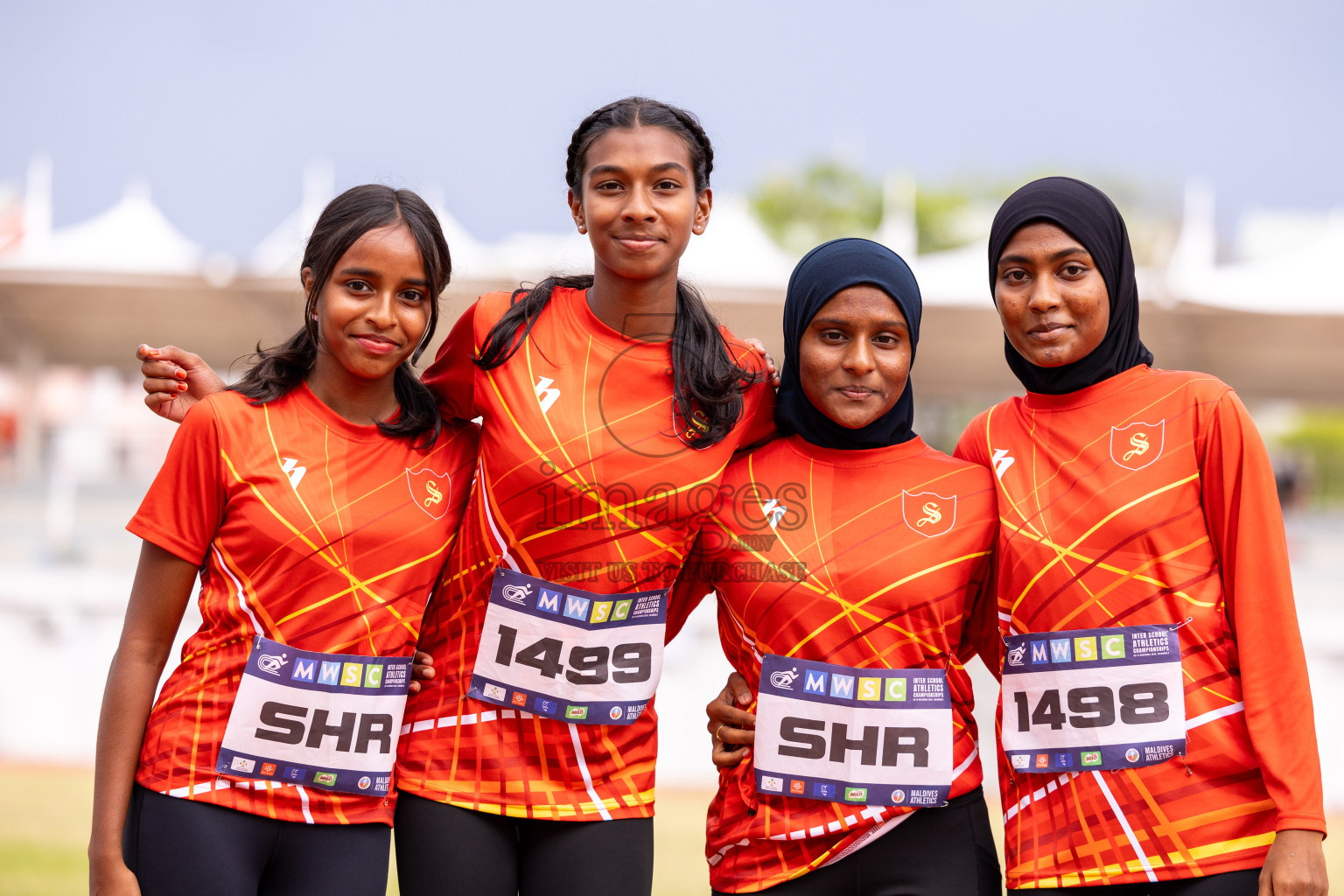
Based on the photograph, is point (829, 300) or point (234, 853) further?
point (829, 300)

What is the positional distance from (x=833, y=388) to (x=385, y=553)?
105cm

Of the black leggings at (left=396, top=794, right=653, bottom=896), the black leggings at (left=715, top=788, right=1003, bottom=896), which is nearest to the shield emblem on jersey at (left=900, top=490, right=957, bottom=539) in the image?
the black leggings at (left=715, top=788, right=1003, bottom=896)

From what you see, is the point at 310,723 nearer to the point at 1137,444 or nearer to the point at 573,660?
the point at 573,660

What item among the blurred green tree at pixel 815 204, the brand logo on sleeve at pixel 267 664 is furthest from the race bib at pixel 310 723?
the blurred green tree at pixel 815 204

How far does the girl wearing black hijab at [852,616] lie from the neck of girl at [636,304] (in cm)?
30

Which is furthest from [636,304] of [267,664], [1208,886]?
[1208,886]

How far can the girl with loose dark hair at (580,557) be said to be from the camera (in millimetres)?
2281

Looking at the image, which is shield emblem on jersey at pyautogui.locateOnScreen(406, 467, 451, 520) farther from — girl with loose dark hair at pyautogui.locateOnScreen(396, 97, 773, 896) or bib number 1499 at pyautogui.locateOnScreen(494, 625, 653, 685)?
bib number 1499 at pyautogui.locateOnScreen(494, 625, 653, 685)

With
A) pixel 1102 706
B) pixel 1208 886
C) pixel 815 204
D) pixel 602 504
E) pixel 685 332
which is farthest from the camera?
pixel 815 204

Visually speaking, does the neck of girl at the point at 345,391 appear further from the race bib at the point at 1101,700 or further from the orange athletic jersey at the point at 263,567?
the race bib at the point at 1101,700

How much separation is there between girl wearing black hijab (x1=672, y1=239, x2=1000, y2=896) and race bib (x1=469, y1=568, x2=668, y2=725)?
0.26m

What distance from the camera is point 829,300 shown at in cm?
242

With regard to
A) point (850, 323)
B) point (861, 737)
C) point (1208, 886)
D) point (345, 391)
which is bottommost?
point (1208, 886)

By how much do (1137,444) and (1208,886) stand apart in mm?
861
